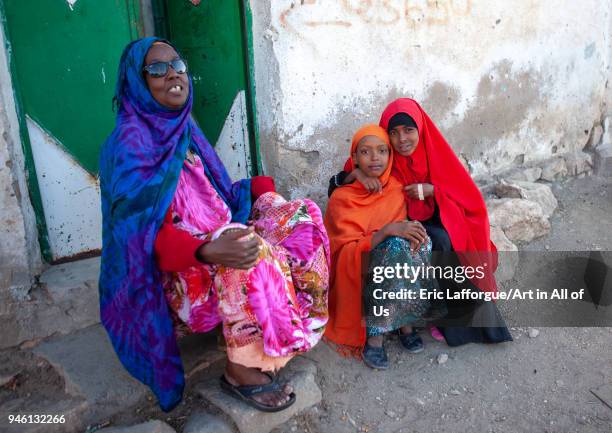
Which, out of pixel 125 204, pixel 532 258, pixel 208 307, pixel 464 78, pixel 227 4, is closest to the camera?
pixel 125 204

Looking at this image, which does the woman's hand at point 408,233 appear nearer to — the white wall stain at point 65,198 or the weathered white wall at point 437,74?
the weathered white wall at point 437,74

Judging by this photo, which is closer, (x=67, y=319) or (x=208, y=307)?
(x=208, y=307)

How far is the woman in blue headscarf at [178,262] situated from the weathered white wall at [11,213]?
63 centimetres

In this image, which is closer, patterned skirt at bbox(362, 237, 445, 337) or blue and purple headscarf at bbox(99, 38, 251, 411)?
blue and purple headscarf at bbox(99, 38, 251, 411)

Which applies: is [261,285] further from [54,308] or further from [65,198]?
[65,198]

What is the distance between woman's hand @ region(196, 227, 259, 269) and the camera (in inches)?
72.9

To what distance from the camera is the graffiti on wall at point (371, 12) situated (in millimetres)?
2988

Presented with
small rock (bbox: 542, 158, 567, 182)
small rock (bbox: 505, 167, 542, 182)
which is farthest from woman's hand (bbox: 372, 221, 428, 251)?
small rock (bbox: 542, 158, 567, 182)

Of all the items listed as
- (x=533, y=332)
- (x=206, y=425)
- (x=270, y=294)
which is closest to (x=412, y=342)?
(x=533, y=332)

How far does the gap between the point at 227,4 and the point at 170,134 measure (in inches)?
49.0

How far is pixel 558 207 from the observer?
4359mm

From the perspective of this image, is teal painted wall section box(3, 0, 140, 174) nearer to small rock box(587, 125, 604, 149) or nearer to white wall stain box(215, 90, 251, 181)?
white wall stain box(215, 90, 251, 181)

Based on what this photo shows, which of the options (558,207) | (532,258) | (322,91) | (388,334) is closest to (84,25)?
(322,91)

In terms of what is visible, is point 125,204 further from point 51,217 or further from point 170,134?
point 51,217
